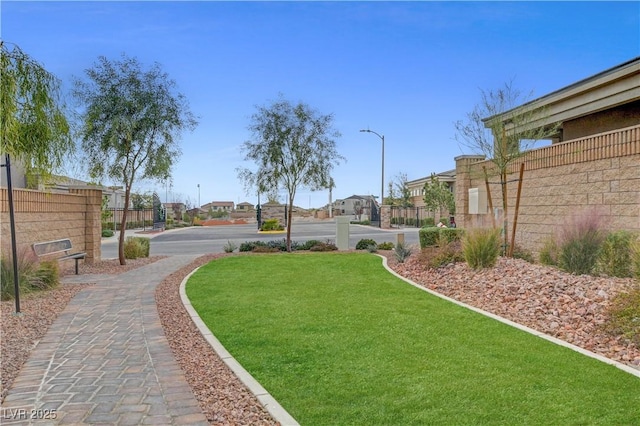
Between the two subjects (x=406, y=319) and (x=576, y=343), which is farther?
(x=406, y=319)

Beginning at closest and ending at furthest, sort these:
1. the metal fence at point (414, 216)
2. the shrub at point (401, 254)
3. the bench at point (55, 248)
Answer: the bench at point (55, 248)
the shrub at point (401, 254)
the metal fence at point (414, 216)

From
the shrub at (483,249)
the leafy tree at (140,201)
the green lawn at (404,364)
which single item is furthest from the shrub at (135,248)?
the leafy tree at (140,201)

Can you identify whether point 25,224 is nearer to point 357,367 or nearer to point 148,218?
point 357,367

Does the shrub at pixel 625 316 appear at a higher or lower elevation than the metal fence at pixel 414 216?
lower

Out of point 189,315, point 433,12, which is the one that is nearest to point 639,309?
point 189,315

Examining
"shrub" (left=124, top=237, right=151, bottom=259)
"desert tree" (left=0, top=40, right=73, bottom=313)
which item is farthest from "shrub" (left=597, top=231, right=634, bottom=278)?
"shrub" (left=124, top=237, right=151, bottom=259)

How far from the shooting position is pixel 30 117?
7.59m

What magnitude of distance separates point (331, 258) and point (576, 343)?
10.4 meters

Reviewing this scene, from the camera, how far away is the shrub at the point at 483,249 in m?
11.3

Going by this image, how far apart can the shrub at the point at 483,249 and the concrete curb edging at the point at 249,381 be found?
602cm

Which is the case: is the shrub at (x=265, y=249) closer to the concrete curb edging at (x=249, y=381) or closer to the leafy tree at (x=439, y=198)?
the concrete curb edging at (x=249, y=381)

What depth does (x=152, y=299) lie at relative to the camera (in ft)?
33.6

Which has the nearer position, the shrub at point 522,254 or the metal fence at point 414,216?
the shrub at point 522,254

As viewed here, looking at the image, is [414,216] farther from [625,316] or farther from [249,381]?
[249,381]
